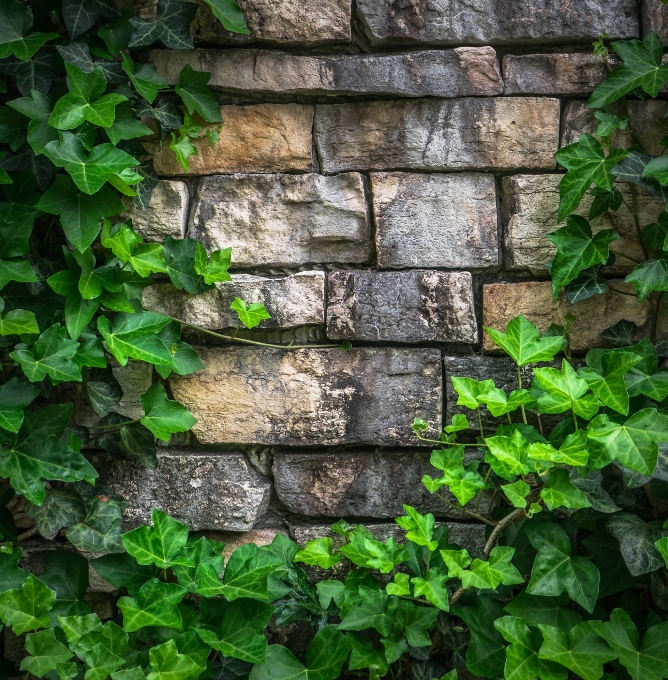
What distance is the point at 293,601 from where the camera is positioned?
1462 millimetres

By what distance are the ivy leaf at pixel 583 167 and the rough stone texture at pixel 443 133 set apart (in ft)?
0.30

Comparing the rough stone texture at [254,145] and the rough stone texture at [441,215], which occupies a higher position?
the rough stone texture at [254,145]

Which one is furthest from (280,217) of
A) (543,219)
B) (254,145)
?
(543,219)

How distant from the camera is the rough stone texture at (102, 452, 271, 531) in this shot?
5.21ft

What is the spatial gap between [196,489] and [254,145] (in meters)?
0.83

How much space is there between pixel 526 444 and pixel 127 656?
0.94m

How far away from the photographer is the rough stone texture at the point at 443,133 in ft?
4.97

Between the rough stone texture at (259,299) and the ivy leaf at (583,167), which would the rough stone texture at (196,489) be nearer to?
the rough stone texture at (259,299)

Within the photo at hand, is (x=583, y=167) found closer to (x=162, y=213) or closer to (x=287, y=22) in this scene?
(x=287, y=22)

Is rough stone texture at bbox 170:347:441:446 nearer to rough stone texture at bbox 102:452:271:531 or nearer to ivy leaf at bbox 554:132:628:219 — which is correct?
rough stone texture at bbox 102:452:271:531

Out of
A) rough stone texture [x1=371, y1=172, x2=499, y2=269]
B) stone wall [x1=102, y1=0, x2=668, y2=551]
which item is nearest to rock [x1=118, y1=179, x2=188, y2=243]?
stone wall [x1=102, y1=0, x2=668, y2=551]

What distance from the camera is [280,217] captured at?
156 centimetres

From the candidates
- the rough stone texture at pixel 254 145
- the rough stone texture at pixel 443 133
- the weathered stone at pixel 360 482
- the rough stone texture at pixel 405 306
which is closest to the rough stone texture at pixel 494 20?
the rough stone texture at pixel 443 133

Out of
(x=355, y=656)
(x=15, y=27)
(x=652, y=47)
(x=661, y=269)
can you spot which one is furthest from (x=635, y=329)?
(x=15, y=27)
